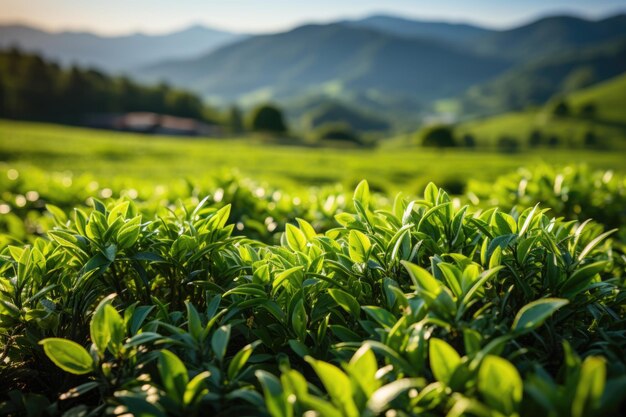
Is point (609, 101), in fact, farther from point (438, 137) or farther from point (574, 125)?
point (438, 137)

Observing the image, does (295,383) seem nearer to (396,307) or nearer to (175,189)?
(396,307)

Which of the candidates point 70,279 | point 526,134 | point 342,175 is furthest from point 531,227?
point 526,134

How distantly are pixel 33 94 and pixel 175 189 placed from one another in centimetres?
8985

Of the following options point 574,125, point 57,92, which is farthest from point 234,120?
point 574,125

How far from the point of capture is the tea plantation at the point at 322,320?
128cm

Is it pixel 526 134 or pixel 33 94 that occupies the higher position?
pixel 33 94

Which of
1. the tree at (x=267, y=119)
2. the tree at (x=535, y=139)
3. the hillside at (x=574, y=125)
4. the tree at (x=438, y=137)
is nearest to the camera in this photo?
the tree at (x=438, y=137)

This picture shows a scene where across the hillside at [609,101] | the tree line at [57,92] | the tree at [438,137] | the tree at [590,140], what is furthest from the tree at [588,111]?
the tree line at [57,92]

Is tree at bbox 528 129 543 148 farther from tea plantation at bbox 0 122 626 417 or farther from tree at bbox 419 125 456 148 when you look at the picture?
tea plantation at bbox 0 122 626 417

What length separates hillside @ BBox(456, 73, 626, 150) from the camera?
89875 mm

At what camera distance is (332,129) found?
320 feet

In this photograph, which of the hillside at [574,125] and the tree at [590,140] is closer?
the tree at [590,140]

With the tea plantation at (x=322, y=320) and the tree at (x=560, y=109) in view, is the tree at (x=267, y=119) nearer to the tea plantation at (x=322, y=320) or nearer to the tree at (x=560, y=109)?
the tree at (x=560, y=109)

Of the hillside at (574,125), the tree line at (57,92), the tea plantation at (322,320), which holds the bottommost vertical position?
the tea plantation at (322,320)
